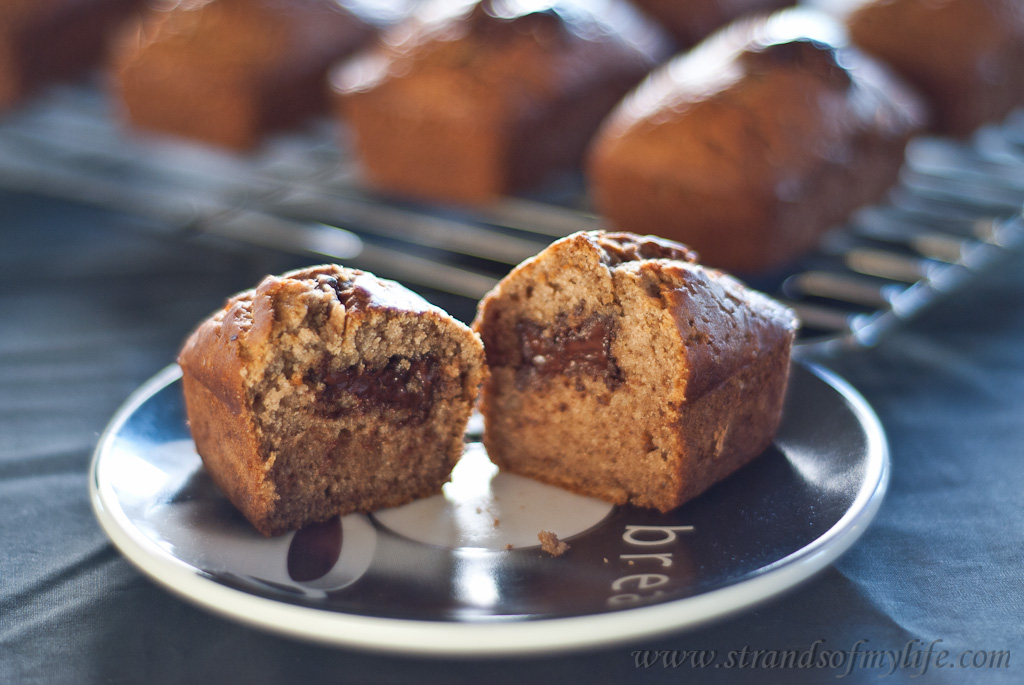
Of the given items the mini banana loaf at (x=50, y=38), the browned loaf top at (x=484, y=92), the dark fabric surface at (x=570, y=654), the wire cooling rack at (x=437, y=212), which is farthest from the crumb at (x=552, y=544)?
the mini banana loaf at (x=50, y=38)

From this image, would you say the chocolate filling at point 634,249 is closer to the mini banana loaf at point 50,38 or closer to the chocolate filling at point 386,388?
the chocolate filling at point 386,388

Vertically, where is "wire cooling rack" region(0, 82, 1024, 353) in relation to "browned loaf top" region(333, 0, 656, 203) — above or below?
below

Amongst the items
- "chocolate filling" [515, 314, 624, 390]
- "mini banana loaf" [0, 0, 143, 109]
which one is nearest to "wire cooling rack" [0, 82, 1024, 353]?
"mini banana loaf" [0, 0, 143, 109]

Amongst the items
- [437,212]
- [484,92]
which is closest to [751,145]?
[484,92]

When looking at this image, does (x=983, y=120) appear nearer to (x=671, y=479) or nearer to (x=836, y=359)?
(x=836, y=359)

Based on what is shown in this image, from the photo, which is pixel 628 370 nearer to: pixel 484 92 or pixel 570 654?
pixel 570 654

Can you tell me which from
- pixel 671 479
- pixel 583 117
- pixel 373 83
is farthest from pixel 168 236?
pixel 671 479

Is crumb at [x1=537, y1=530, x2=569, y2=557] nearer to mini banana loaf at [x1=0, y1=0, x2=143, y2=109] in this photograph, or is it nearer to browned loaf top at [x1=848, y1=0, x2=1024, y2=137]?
browned loaf top at [x1=848, y1=0, x2=1024, y2=137]
